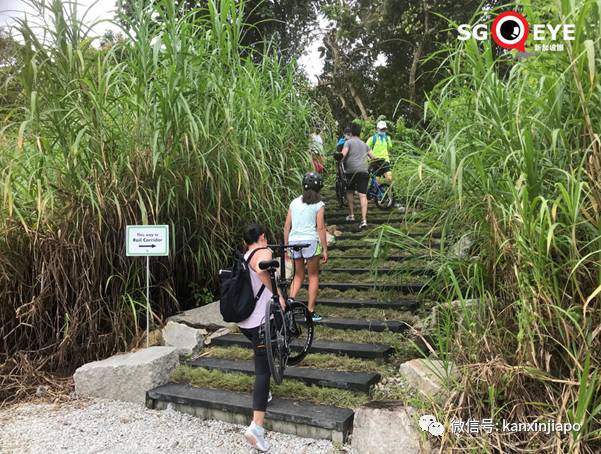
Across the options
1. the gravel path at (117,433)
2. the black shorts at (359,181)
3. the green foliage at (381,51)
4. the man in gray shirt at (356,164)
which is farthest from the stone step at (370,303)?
the green foliage at (381,51)

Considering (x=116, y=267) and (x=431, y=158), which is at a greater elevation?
(x=431, y=158)

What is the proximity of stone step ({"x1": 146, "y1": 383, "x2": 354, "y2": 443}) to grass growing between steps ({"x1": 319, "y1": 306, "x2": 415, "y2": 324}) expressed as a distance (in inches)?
57.0

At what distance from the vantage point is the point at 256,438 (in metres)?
2.97

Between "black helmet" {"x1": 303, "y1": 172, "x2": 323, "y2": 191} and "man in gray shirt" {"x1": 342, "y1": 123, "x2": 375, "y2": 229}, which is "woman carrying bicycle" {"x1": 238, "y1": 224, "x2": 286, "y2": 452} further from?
"man in gray shirt" {"x1": 342, "y1": 123, "x2": 375, "y2": 229}

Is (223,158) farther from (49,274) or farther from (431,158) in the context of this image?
(431,158)

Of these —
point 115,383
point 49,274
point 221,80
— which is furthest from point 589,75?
point 49,274

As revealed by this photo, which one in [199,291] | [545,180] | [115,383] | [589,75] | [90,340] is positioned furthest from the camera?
[199,291]

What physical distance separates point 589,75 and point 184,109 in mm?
3340

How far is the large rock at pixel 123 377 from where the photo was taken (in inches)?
157

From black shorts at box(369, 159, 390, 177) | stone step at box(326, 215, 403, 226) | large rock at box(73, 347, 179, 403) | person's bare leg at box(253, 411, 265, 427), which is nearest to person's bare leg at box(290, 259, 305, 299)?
large rock at box(73, 347, 179, 403)

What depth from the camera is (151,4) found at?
467cm

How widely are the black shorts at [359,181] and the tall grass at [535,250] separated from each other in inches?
163

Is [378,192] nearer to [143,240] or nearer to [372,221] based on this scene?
[372,221]

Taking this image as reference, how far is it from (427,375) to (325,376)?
0.89 m
